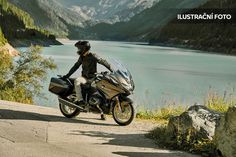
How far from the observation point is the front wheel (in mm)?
12164

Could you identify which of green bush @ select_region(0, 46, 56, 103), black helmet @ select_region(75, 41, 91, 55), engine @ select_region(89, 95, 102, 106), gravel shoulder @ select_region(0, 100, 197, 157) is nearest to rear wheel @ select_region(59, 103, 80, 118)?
gravel shoulder @ select_region(0, 100, 197, 157)

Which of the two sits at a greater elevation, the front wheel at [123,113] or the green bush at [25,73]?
the green bush at [25,73]

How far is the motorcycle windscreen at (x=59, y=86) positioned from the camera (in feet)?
43.4

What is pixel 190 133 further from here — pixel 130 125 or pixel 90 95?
pixel 90 95

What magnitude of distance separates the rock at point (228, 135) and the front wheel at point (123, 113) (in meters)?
3.94

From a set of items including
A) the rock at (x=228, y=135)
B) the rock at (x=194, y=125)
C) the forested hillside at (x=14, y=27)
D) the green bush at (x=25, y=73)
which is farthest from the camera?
the forested hillside at (x=14, y=27)

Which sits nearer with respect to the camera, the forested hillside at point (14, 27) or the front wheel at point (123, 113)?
the front wheel at point (123, 113)

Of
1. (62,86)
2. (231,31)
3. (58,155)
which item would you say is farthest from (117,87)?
(231,31)

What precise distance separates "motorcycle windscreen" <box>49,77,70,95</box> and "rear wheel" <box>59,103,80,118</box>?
1.65ft

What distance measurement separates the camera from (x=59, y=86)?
43.7ft

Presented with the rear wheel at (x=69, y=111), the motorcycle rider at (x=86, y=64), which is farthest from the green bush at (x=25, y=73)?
the motorcycle rider at (x=86, y=64)

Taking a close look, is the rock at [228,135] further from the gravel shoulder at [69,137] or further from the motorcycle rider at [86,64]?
the motorcycle rider at [86,64]

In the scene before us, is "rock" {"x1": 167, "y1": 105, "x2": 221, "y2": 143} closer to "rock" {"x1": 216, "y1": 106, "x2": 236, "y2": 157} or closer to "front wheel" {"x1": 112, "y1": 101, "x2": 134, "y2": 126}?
"rock" {"x1": 216, "y1": 106, "x2": 236, "y2": 157}

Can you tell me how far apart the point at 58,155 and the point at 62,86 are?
511 cm
